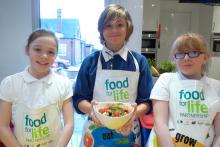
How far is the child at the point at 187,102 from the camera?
1000 mm

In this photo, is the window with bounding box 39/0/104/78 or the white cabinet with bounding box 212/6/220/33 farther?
the white cabinet with bounding box 212/6/220/33

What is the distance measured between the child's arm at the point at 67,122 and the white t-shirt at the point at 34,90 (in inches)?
0.9

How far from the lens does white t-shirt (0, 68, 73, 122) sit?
3.43 feet

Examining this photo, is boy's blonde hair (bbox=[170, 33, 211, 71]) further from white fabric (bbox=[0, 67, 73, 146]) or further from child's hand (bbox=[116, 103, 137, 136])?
white fabric (bbox=[0, 67, 73, 146])

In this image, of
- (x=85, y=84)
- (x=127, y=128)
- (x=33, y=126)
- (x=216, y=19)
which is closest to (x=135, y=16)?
(x=85, y=84)

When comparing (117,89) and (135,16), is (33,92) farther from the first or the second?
(135,16)

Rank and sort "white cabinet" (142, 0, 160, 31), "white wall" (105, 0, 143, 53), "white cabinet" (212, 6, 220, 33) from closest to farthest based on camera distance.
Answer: "white wall" (105, 0, 143, 53)
"white cabinet" (142, 0, 160, 31)
"white cabinet" (212, 6, 220, 33)

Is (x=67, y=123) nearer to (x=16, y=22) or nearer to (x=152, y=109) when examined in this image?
(x=152, y=109)

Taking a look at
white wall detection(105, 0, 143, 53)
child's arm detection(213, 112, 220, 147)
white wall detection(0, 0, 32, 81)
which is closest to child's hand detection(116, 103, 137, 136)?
child's arm detection(213, 112, 220, 147)

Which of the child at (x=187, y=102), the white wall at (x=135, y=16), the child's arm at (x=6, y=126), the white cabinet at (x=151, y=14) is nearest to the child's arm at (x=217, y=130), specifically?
the child at (x=187, y=102)

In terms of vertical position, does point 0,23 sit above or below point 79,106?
above

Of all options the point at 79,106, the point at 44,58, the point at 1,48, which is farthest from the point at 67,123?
the point at 1,48

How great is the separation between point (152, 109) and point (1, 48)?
1312 mm

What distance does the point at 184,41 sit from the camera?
1.04 m
